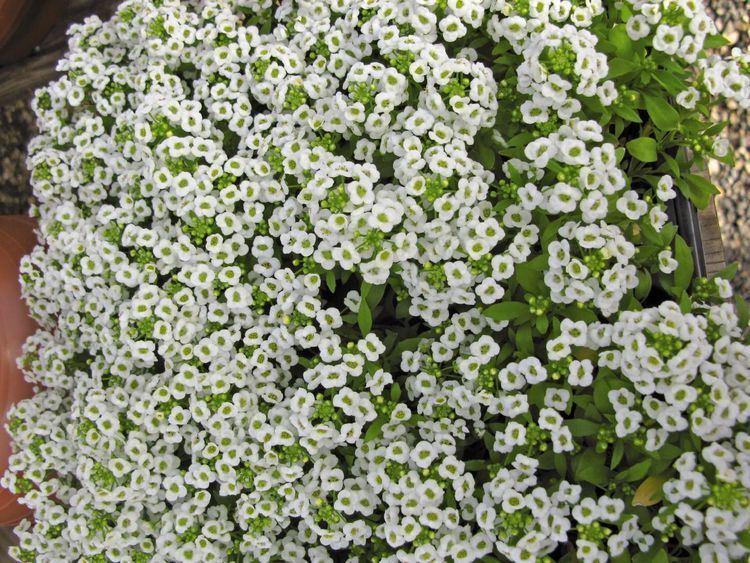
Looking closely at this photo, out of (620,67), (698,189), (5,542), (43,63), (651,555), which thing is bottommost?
(5,542)

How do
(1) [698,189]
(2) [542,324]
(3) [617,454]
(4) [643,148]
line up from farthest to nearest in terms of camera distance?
(1) [698,189], (4) [643,148], (2) [542,324], (3) [617,454]

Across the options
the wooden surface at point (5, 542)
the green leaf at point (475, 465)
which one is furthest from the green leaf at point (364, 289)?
the wooden surface at point (5, 542)

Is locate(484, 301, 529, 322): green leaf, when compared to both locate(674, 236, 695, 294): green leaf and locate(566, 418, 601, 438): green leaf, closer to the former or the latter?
locate(566, 418, 601, 438): green leaf

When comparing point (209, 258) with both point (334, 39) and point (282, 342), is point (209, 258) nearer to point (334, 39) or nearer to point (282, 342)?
point (282, 342)

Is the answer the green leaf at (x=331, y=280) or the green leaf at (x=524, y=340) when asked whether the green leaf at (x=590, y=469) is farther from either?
the green leaf at (x=331, y=280)

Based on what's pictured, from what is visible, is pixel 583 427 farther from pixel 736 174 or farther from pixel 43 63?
pixel 43 63

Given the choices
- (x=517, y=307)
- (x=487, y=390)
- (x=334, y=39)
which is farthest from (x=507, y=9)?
(x=487, y=390)

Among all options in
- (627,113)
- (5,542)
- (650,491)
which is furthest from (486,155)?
(5,542)

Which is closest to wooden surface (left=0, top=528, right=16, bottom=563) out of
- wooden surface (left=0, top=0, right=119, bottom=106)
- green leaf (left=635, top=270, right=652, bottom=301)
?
wooden surface (left=0, top=0, right=119, bottom=106)
